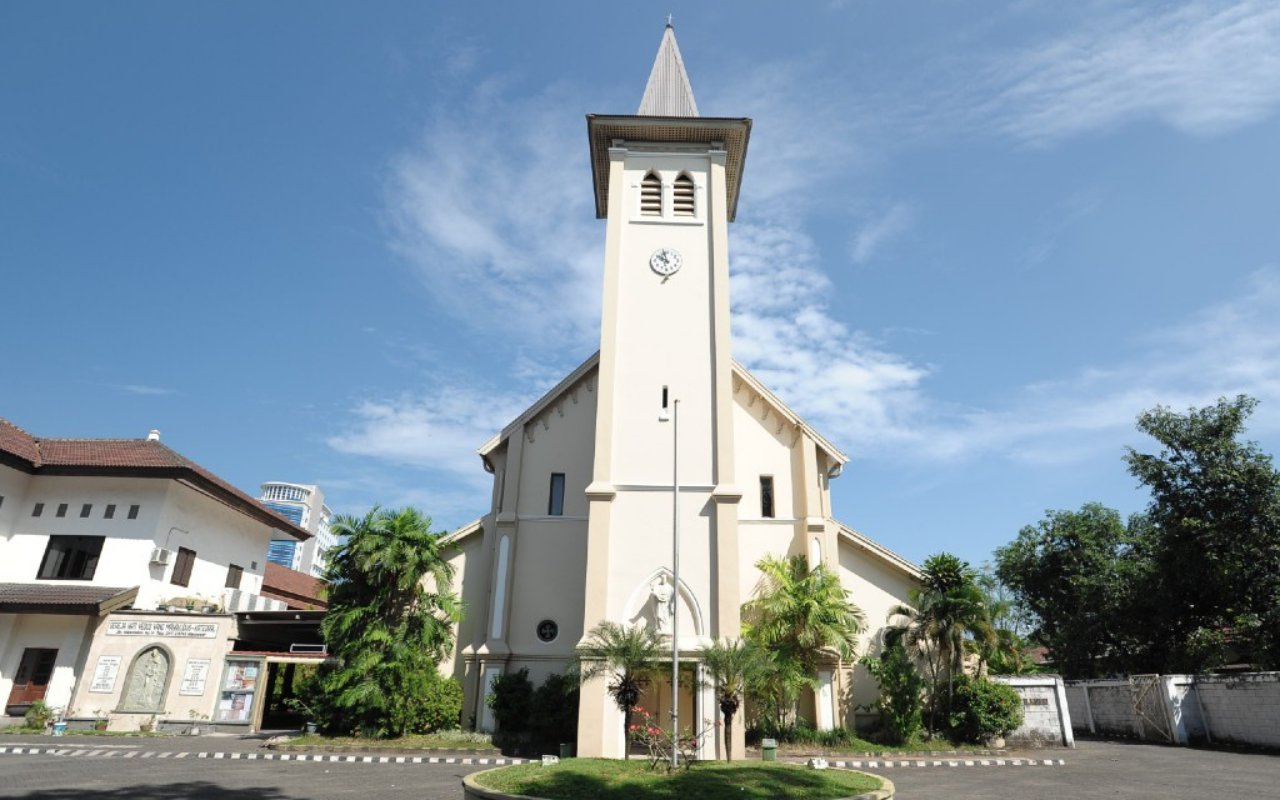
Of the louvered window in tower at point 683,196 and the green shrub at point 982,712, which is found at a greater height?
the louvered window in tower at point 683,196

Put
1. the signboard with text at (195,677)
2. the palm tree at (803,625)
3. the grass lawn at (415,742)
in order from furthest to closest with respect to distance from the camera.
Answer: the signboard with text at (195,677) < the palm tree at (803,625) < the grass lawn at (415,742)

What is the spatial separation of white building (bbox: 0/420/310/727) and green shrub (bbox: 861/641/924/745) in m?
20.5

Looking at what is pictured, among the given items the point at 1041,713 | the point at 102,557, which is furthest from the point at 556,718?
the point at 102,557

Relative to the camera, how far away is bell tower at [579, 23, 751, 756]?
18391mm

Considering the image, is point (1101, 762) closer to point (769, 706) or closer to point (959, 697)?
point (959, 697)

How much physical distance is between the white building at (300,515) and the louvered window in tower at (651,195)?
13710 cm

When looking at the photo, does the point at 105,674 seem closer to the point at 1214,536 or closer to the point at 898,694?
the point at 898,694

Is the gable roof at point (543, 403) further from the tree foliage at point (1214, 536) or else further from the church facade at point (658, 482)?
the tree foliage at point (1214, 536)

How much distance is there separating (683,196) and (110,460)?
2207cm

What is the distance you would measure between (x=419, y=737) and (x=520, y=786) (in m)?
10.5

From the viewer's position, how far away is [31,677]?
23.2 meters

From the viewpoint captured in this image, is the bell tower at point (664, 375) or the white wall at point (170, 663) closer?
the bell tower at point (664, 375)

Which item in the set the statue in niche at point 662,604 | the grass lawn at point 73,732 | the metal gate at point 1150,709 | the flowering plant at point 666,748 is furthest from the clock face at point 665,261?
the metal gate at point 1150,709

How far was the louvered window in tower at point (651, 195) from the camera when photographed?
918 inches
